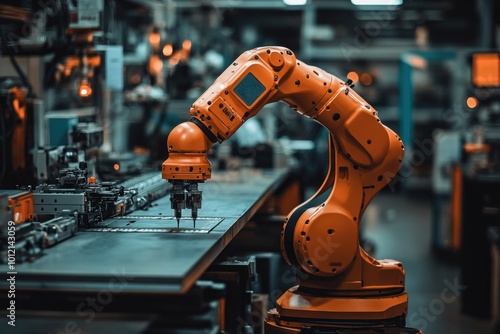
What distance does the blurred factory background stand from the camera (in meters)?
3.66

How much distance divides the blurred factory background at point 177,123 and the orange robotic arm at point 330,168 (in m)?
0.27

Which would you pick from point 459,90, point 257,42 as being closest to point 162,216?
point 459,90

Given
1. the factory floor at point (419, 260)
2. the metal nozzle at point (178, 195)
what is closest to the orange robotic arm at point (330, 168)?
the metal nozzle at point (178, 195)

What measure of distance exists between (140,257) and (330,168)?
1189 millimetres

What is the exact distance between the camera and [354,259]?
3.22m

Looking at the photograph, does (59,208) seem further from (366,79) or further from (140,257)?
(366,79)

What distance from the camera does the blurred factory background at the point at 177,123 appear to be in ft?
12.0

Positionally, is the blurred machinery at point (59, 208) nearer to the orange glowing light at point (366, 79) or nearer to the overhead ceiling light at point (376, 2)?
the overhead ceiling light at point (376, 2)

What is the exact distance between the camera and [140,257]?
2447mm

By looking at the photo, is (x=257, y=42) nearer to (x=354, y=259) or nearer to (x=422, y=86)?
(x=422, y=86)

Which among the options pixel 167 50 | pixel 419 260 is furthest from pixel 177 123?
pixel 419 260

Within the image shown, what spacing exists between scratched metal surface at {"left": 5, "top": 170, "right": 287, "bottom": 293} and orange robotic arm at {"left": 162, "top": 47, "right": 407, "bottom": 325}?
21 cm

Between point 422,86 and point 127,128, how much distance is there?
7881mm

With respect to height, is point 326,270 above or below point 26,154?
below
